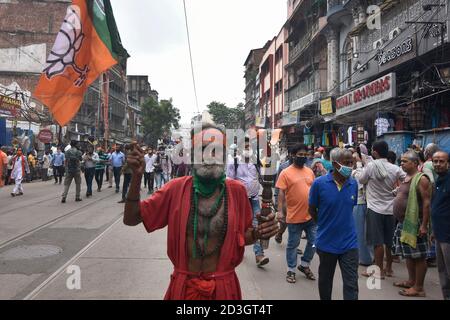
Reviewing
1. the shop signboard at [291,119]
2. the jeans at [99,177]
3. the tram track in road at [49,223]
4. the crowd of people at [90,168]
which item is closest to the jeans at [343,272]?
the tram track in road at [49,223]

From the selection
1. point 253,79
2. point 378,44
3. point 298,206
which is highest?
point 253,79

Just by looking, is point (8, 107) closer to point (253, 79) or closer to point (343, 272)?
point (343, 272)

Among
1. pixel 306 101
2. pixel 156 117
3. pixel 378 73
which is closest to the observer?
pixel 378 73

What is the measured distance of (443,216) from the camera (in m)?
4.45

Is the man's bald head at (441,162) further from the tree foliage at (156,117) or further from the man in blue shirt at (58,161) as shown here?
the tree foliage at (156,117)

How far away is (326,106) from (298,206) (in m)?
14.9

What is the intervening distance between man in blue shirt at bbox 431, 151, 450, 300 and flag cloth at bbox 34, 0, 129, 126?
3912 millimetres

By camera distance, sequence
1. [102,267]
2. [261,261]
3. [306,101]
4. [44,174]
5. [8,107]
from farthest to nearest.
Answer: [306,101] → [8,107] → [44,174] → [261,261] → [102,267]

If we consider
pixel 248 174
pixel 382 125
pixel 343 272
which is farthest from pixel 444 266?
pixel 382 125

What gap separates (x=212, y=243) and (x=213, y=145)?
0.70 metres

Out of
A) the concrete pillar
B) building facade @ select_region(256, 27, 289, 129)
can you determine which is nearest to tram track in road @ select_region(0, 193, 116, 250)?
the concrete pillar

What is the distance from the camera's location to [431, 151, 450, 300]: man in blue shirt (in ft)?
14.5

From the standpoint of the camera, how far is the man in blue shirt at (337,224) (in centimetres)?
420
